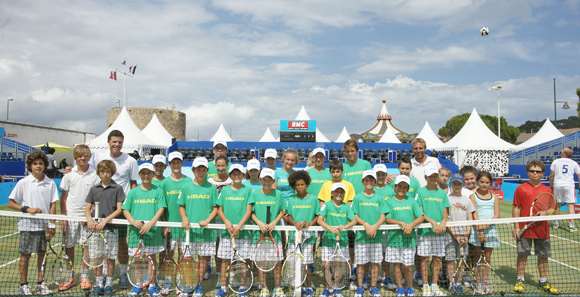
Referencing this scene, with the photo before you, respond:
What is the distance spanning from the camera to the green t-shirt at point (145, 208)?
163 inches

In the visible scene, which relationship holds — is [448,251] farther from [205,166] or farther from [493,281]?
[205,166]

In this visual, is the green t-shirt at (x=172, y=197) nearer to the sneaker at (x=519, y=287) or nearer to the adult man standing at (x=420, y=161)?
the adult man standing at (x=420, y=161)

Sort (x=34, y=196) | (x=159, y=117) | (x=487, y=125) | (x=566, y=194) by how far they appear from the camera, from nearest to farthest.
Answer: (x=34, y=196) → (x=566, y=194) → (x=159, y=117) → (x=487, y=125)

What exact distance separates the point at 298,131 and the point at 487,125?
172 ft

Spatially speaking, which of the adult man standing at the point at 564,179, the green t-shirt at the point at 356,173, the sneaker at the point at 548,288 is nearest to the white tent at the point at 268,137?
the adult man standing at the point at 564,179

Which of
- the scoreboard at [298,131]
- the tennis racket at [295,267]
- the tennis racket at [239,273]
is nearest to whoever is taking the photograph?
the tennis racket at [295,267]

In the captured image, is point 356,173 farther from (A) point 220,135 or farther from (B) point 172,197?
(A) point 220,135

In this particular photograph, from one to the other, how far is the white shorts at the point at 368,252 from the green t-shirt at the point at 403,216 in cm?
19

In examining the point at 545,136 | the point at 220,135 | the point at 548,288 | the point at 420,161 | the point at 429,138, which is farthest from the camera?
the point at 220,135

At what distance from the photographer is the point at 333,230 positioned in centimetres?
389

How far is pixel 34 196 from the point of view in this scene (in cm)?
439

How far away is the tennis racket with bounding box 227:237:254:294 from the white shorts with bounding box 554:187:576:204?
23.5 ft

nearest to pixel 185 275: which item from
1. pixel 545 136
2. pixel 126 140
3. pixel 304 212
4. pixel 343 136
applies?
pixel 304 212

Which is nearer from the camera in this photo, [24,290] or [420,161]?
[24,290]
